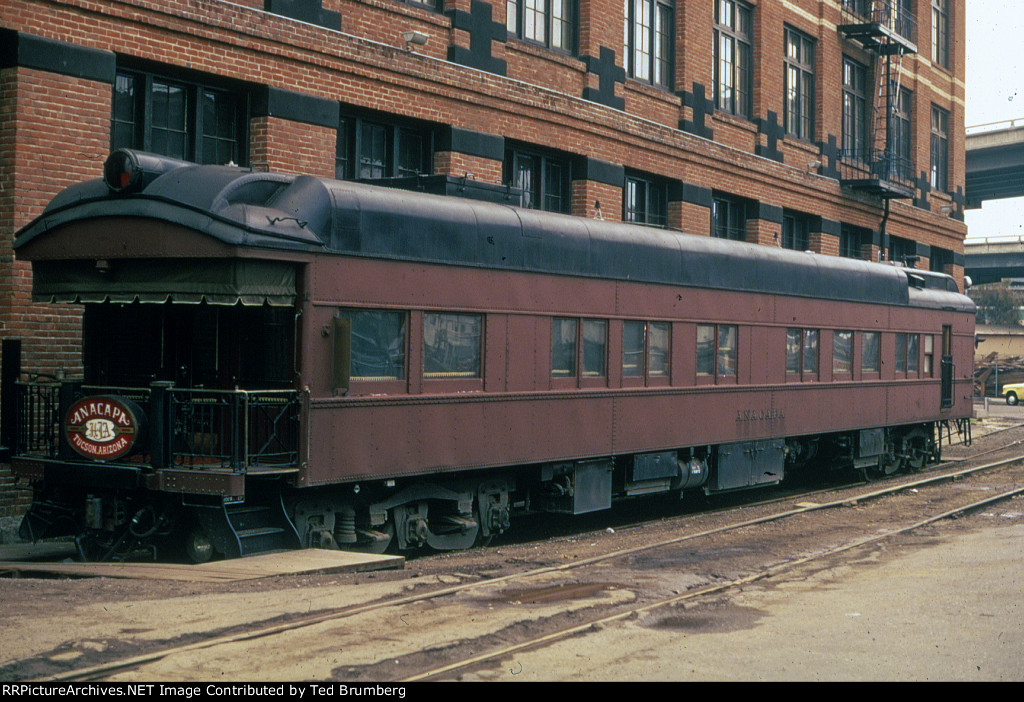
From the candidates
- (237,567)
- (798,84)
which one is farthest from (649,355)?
(798,84)

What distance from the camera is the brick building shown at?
492 inches

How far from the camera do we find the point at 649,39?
22797 millimetres

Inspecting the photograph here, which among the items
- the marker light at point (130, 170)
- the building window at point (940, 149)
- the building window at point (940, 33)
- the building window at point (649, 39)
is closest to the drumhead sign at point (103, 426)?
the marker light at point (130, 170)

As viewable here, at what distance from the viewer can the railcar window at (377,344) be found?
414 inches

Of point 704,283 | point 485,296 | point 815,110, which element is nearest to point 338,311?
point 485,296

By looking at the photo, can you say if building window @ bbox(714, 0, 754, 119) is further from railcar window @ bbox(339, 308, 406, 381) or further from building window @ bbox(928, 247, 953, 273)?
railcar window @ bbox(339, 308, 406, 381)

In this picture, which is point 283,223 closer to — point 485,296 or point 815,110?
point 485,296

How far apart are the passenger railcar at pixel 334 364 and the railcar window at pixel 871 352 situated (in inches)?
236

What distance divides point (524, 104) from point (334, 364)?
9.85 meters

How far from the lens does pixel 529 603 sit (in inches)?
352

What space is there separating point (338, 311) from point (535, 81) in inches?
403

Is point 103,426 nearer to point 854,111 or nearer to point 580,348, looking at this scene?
point 580,348

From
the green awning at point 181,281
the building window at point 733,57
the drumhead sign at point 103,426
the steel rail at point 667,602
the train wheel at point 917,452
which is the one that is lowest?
the steel rail at point 667,602

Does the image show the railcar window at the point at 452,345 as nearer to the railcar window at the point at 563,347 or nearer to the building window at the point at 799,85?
the railcar window at the point at 563,347
